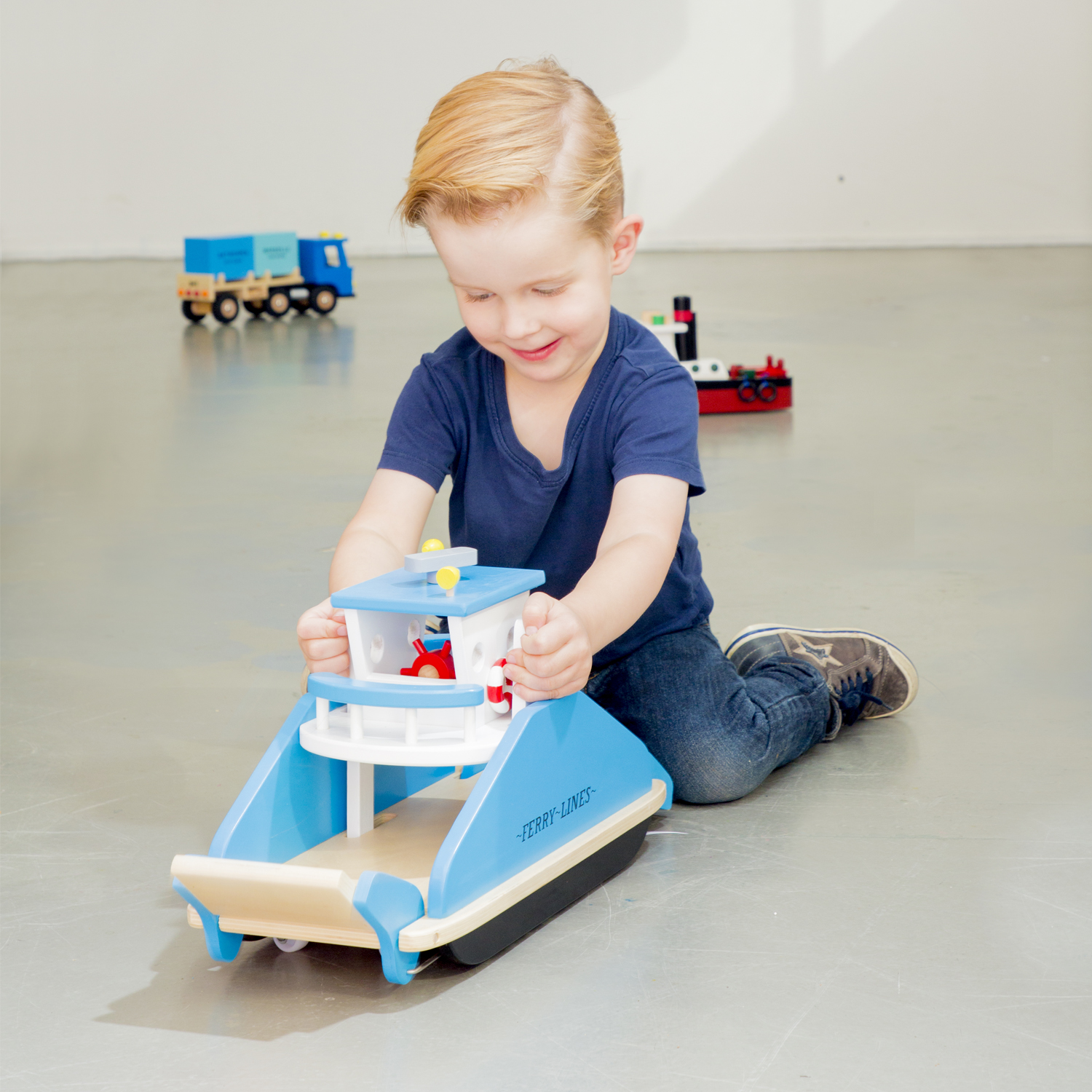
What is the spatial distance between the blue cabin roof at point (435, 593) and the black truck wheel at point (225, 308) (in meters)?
4.11

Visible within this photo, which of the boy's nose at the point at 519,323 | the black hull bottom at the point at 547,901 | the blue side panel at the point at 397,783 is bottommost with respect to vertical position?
the black hull bottom at the point at 547,901

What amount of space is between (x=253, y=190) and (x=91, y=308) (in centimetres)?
256

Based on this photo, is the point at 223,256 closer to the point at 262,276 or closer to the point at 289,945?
the point at 262,276

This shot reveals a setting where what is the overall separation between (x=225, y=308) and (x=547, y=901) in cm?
423

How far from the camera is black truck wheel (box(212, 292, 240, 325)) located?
15.7ft

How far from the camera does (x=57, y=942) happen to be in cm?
87

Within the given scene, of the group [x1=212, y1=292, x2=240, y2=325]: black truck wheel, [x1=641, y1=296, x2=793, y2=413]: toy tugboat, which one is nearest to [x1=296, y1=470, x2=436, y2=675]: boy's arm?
[x1=641, y1=296, x2=793, y2=413]: toy tugboat

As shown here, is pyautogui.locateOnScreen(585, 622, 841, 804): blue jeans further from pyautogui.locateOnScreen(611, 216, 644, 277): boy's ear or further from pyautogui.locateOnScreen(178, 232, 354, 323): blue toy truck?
pyautogui.locateOnScreen(178, 232, 354, 323): blue toy truck

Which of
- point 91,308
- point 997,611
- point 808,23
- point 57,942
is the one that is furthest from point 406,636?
point 808,23

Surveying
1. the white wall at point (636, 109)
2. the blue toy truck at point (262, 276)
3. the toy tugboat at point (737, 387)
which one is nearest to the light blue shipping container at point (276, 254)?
the blue toy truck at point (262, 276)

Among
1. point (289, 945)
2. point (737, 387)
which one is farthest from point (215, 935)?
point (737, 387)

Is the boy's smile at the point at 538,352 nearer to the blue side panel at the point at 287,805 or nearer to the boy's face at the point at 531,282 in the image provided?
the boy's face at the point at 531,282

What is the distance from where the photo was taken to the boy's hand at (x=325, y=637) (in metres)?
0.90

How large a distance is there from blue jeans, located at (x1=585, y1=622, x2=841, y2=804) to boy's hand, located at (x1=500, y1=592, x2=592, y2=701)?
251mm
